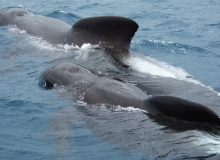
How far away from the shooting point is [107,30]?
43.3 feet

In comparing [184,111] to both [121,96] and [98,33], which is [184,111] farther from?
[98,33]

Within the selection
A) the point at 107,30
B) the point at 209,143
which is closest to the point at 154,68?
the point at 107,30

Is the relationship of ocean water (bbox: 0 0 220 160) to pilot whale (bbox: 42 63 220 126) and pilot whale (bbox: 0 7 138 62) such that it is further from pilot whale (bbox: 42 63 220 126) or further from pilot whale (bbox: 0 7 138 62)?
pilot whale (bbox: 0 7 138 62)

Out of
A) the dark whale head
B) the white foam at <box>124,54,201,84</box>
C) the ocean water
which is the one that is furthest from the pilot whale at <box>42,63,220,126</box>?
the white foam at <box>124,54,201,84</box>

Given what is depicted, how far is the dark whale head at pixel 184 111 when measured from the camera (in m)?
8.09

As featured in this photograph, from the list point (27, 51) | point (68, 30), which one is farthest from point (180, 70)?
point (27, 51)

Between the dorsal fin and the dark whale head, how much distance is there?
15.5ft

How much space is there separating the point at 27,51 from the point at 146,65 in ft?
13.5

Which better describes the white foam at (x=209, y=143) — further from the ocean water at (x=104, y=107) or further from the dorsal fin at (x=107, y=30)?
the dorsal fin at (x=107, y=30)

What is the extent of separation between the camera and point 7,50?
14328mm

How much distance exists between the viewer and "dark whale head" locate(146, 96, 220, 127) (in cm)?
809

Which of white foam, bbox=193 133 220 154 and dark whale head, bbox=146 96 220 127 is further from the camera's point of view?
dark whale head, bbox=146 96 220 127

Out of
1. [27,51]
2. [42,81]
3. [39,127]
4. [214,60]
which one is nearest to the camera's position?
[39,127]

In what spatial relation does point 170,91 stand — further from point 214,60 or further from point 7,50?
point 7,50
